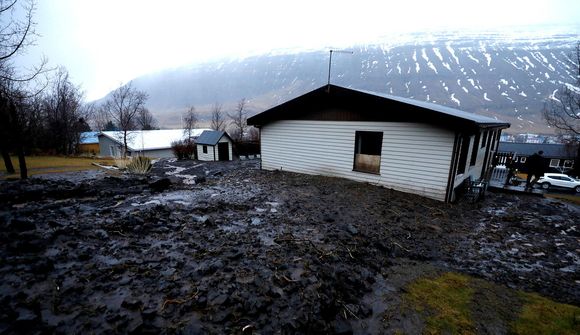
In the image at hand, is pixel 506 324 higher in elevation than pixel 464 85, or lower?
lower

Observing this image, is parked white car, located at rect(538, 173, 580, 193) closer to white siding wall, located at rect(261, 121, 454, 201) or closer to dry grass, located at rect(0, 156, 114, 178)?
white siding wall, located at rect(261, 121, 454, 201)

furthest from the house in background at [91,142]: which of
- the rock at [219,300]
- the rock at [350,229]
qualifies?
the rock at [219,300]

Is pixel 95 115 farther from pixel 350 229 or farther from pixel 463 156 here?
pixel 463 156

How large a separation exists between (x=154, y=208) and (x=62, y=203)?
242 centimetres

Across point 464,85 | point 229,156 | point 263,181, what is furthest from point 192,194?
point 464,85

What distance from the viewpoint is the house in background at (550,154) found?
34.9m

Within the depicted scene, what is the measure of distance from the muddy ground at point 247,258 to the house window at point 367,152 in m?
1.98

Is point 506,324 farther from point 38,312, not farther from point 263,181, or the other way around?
point 263,181

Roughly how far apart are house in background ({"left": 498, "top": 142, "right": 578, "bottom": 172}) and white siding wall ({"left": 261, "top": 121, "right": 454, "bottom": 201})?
115 ft

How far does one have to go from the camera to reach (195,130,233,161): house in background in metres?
31.2

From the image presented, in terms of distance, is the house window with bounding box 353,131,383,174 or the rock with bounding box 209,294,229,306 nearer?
the rock with bounding box 209,294,229,306

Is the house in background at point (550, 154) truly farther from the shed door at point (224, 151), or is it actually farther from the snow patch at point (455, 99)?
the snow patch at point (455, 99)

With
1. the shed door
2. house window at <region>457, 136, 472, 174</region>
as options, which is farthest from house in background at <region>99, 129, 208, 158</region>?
house window at <region>457, 136, 472, 174</region>

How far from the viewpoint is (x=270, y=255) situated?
4.36 m
